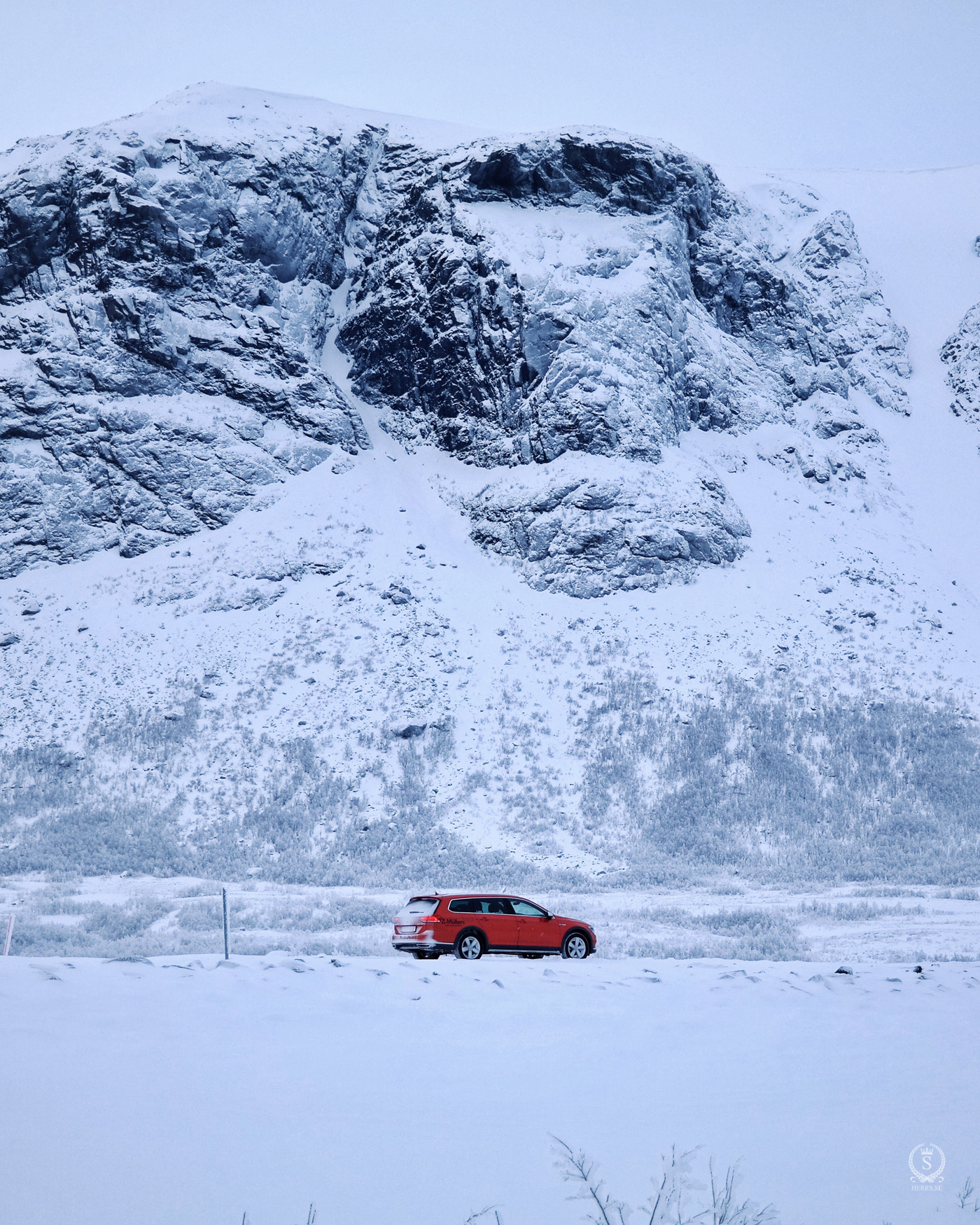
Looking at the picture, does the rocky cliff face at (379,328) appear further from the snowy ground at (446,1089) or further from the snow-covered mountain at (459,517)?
the snowy ground at (446,1089)

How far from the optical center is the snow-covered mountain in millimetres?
33406

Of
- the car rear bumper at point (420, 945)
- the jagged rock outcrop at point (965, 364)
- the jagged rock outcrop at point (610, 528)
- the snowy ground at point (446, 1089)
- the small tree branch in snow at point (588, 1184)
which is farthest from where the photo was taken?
the jagged rock outcrop at point (965, 364)

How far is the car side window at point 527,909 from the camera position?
55.9 ft

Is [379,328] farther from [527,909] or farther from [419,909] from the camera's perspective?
[419,909]

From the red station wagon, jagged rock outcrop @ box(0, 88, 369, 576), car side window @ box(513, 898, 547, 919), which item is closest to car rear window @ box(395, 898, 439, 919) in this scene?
the red station wagon

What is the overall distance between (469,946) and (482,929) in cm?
34

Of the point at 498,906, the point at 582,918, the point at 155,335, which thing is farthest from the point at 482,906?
the point at 155,335

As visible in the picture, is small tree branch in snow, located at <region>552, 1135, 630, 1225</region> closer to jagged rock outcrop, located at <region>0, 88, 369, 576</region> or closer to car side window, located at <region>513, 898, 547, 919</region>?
car side window, located at <region>513, 898, 547, 919</region>

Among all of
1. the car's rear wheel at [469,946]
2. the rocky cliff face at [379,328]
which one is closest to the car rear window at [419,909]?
the car's rear wheel at [469,946]

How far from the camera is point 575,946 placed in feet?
56.6

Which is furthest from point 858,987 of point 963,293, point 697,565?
point 963,293

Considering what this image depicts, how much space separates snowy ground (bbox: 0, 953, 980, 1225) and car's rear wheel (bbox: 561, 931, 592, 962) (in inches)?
159

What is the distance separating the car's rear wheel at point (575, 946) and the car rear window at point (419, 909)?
2367 mm

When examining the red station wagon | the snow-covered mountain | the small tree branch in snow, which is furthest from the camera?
the snow-covered mountain
